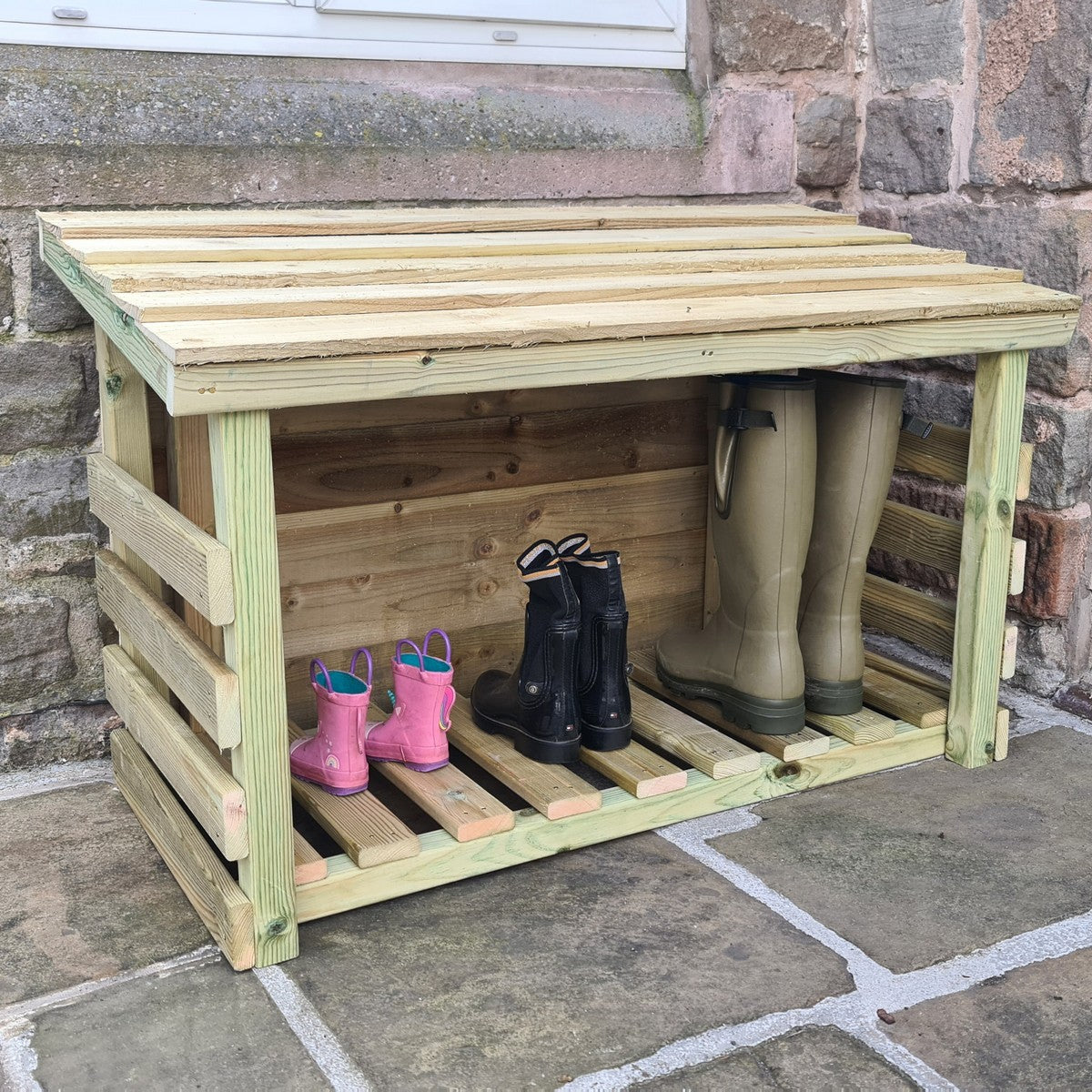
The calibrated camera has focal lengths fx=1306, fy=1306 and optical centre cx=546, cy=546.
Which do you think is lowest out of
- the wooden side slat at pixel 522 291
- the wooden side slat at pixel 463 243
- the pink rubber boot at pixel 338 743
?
the pink rubber boot at pixel 338 743

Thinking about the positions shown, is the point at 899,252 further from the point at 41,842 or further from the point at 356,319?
the point at 41,842

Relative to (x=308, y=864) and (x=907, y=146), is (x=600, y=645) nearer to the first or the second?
(x=308, y=864)

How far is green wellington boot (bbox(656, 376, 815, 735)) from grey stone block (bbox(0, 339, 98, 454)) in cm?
113

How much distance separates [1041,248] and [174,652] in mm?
1793

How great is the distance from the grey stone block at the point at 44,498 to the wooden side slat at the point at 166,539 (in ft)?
0.28

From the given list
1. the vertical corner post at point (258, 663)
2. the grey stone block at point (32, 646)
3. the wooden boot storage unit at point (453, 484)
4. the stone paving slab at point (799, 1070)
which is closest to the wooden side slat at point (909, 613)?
the wooden boot storage unit at point (453, 484)

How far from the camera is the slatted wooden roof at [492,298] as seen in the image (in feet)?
5.29

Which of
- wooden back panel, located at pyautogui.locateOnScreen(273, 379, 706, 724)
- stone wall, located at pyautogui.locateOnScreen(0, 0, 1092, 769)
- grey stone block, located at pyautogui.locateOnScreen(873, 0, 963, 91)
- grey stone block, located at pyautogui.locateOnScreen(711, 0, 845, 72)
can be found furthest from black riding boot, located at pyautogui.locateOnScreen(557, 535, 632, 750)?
grey stone block, located at pyautogui.locateOnScreen(873, 0, 963, 91)

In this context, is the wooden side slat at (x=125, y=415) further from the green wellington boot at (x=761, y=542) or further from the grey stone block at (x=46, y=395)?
the green wellington boot at (x=761, y=542)

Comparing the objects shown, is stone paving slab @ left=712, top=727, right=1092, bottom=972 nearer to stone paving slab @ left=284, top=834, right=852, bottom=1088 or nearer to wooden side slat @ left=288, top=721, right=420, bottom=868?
stone paving slab @ left=284, top=834, right=852, bottom=1088

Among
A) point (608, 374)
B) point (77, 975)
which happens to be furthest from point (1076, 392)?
point (77, 975)

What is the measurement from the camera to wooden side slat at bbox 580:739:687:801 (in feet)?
7.03

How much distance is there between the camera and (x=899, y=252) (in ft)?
7.73

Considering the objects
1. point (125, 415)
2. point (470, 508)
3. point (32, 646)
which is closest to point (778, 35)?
point (470, 508)
